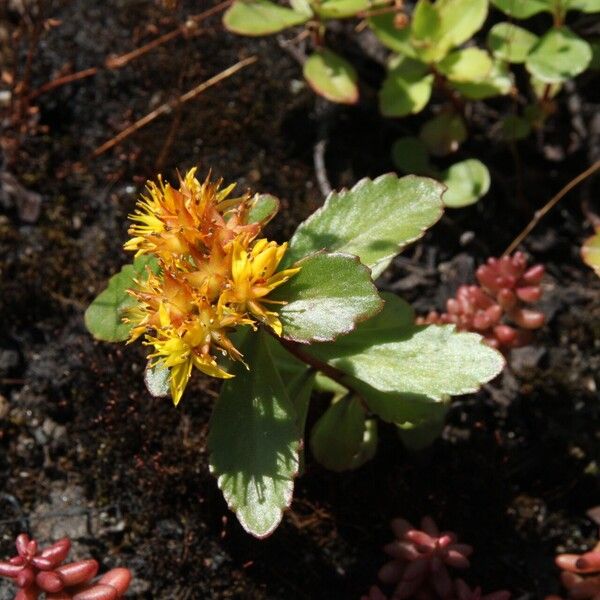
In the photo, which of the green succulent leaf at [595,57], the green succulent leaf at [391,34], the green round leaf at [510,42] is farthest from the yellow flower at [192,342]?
the green succulent leaf at [595,57]

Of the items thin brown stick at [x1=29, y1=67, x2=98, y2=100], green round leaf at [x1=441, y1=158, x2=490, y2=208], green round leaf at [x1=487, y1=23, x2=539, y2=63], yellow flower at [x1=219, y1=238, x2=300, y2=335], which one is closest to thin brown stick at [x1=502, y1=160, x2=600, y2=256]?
green round leaf at [x1=441, y1=158, x2=490, y2=208]

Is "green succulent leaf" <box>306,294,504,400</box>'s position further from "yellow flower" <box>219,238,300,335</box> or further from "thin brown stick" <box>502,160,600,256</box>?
"thin brown stick" <box>502,160,600,256</box>

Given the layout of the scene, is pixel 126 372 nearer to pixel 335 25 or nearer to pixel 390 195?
pixel 390 195

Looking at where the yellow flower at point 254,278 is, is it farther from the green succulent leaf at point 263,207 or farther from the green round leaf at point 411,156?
the green round leaf at point 411,156

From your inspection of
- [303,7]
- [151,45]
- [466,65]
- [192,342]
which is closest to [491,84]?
[466,65]

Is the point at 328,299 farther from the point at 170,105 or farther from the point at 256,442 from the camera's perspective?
the point at 170,105

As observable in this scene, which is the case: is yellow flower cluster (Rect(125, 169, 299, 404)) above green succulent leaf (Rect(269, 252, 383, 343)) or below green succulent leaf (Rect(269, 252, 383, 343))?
above

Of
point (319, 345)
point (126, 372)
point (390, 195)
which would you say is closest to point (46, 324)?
point (126, 372)
